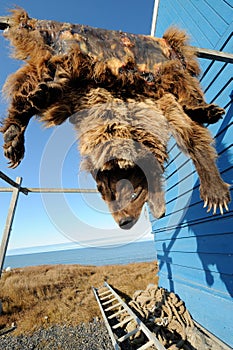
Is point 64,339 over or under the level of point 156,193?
under

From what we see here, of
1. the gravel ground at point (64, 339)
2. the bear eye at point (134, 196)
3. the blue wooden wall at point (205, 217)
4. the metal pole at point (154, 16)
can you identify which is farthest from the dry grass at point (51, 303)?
the metal pole at point (154, 16)

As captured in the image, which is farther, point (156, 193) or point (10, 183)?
point (10, 183)

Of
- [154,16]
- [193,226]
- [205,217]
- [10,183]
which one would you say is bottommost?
[193,226]

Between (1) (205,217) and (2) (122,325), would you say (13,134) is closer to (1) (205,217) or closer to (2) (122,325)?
(1) (205,217)

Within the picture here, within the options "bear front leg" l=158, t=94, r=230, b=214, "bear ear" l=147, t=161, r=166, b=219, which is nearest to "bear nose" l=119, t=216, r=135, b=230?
"bear ear" l=147, t=161, r=166, b=219

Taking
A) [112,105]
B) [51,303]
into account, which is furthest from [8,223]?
[51,303]

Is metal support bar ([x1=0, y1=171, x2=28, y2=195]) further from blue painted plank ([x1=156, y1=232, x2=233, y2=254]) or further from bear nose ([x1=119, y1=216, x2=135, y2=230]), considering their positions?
blue painted plank ([x1=156, y1=232, x2=233, y2=254])

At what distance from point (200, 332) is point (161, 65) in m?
3.35

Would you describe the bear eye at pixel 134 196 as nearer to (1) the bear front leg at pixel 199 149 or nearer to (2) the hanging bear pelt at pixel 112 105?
(2) the hanging bear pelt at pixel 112 105

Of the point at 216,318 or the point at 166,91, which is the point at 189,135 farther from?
the point at 216,318

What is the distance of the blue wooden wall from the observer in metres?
2.34

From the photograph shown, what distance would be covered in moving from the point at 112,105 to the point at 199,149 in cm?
56

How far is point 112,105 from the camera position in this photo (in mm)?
985

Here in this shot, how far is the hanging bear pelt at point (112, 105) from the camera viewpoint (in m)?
0.92
